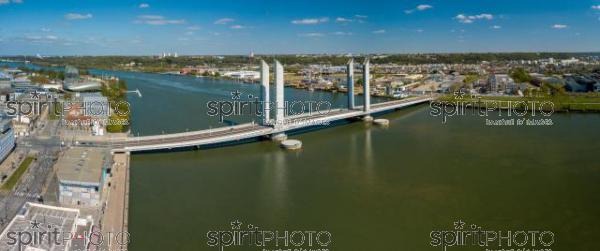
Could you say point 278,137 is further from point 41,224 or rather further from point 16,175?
point 41,224

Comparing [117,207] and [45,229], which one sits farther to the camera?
[117,207]

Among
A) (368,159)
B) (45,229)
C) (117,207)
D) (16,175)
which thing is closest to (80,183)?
(117,207)

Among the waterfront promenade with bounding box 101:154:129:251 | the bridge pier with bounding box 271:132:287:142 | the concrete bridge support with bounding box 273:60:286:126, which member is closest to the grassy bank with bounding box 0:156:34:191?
the waterfront promenade with bounding box 101:154:129:251

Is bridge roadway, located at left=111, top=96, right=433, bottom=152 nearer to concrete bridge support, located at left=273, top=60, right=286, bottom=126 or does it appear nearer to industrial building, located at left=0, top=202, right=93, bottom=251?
concrete bridge support, located at left=273, top=60, right=286, bottom=126

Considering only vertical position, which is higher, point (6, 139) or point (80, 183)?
point (6, 139)

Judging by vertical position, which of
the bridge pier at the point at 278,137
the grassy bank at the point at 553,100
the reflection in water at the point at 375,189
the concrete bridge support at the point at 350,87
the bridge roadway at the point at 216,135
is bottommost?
the reflection in water at the point at 375,189

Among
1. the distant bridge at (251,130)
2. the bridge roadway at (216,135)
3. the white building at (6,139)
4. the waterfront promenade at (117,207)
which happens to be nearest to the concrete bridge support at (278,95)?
the distant bridge at (251,130)

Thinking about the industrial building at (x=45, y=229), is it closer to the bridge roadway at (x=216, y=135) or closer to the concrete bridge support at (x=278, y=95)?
the bridge roadway at (x=216, y=135)

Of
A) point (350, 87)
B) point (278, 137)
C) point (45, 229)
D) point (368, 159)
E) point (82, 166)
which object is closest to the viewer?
point (45, 229)

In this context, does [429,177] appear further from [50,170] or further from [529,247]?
Answer: [50,170]
